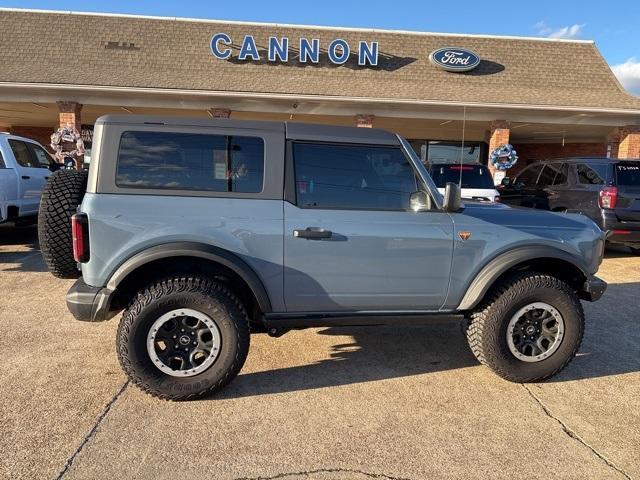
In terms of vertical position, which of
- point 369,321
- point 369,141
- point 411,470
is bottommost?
point 411,470

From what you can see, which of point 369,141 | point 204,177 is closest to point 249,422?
point 204,177

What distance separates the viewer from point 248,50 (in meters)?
13.4

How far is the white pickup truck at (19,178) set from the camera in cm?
743

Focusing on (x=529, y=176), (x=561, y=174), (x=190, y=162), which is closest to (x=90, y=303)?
(x=190, y=162)

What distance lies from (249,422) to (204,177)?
167cm

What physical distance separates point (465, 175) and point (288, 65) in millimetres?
7296

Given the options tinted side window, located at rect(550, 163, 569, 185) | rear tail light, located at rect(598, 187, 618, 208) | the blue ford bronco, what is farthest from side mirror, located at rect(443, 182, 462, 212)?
tinted side window, located at rect(550, 163, 569, 185)

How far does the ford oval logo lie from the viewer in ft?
44.8

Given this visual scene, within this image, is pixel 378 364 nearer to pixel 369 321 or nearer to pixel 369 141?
pixel 369 321

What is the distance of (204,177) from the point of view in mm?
3174

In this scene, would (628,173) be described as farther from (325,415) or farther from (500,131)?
(325,415)

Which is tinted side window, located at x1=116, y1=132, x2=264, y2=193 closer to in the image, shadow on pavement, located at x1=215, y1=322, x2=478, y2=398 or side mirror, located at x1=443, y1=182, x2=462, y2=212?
side mirror, located at x1=443, y1=182, x2=462, y2=212

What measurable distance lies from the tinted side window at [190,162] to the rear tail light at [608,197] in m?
6.58

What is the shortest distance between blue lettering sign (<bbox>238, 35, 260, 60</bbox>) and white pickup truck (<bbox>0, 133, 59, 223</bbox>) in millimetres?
6660
